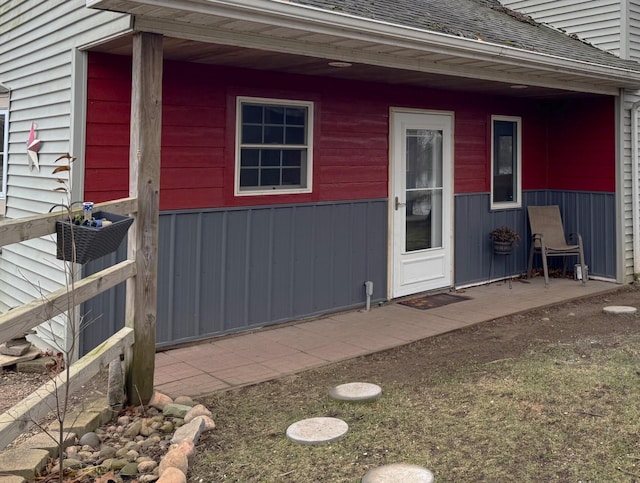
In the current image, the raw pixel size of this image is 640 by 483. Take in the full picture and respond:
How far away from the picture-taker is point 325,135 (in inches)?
232

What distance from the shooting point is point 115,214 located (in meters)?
3.36

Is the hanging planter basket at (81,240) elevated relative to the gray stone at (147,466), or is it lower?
elevated

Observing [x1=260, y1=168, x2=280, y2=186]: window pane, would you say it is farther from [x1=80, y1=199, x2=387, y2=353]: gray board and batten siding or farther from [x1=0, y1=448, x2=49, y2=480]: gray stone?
[x1=0, y1=448, x2=49, y2=480]: gray stone

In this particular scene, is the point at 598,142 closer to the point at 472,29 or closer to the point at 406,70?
the point at 472,29

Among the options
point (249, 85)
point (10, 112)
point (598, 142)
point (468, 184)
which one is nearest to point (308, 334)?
point (249, 85)

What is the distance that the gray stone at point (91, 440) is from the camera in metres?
3.18

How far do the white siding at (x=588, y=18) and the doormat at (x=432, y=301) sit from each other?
3.64 m

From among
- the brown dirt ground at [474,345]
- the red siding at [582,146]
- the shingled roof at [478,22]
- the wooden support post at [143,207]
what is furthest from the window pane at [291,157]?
the red siding at [582,146]

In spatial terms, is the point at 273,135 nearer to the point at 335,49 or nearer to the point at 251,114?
the point at 251,114

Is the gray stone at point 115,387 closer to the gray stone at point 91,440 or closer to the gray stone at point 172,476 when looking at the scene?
the gray stone at point 91,440

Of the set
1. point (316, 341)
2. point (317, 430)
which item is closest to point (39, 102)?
point (316, 341)

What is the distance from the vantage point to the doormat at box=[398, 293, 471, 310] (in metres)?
6.50

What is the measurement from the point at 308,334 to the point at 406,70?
2443 millimetres

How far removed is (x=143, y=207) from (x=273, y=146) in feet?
6.85
